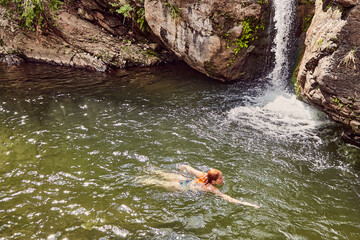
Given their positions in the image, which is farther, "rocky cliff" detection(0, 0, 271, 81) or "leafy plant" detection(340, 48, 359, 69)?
"rocky cliff" detection(0, 0, 271, 81)

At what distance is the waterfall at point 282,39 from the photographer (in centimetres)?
1212

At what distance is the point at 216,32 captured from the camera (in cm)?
1209

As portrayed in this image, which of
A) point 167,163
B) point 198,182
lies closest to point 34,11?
point 167,163

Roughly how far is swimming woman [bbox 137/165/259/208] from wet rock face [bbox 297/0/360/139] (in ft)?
15.0

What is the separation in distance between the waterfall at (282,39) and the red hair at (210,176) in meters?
8.66

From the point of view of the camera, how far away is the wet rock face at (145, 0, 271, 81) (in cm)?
1171

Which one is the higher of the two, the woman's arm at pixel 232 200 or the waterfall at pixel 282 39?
the waterfall at pixel 282 39

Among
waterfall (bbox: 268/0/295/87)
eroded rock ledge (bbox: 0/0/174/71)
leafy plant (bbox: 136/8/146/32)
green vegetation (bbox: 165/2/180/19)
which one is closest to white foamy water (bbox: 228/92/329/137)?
waterfall (bbox: 268/0/295/87)

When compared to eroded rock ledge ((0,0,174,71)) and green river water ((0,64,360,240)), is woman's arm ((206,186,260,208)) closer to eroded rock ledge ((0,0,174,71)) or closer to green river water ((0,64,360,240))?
green river water ((0,64,360,240))

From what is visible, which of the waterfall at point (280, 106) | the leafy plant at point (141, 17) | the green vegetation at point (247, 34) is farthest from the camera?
the leafy plant at point (141, 17)

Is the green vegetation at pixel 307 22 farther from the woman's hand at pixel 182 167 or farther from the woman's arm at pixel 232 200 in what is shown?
the woman's arm at pixel 232 200

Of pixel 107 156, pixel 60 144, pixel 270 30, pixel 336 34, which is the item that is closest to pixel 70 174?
pixel 107 156

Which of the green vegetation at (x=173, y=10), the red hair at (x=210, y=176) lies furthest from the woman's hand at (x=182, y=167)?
the green vegetation at (x=173, y=10)

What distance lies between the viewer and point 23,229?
5496 millimetres
